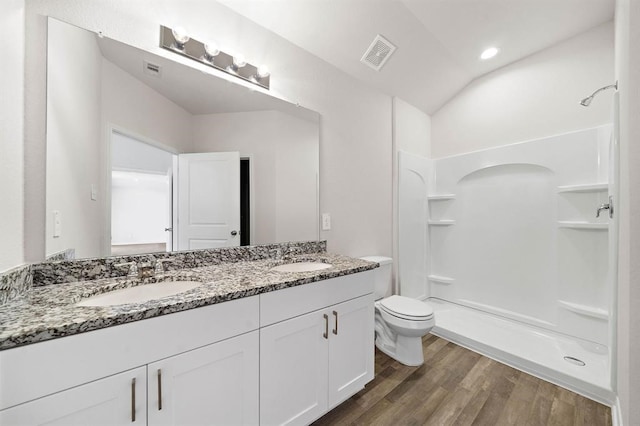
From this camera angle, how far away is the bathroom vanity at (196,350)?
2.19ft

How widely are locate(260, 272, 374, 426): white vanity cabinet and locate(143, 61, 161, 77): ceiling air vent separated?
135 cm

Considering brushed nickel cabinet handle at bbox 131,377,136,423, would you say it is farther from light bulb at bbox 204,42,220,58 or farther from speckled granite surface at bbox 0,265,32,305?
light bulb at bbox 204,42,220,58

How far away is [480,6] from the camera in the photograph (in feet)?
6.05

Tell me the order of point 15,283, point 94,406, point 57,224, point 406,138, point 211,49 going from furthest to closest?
point 406,138, point 211,49, point 57,224, point 15,283, point 94,406

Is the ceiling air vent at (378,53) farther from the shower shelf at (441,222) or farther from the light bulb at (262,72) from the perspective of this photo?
the shower shelf at (441,222)

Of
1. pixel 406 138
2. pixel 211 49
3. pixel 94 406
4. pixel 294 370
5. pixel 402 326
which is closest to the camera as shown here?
pixel 94 406

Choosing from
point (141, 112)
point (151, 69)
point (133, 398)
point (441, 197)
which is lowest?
point (133, 398)

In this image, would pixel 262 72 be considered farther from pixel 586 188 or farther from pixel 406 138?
pixel 586 188

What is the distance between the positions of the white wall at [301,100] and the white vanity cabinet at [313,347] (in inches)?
28.1

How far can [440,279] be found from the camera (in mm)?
2910

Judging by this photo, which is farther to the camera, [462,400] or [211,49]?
[462,400]

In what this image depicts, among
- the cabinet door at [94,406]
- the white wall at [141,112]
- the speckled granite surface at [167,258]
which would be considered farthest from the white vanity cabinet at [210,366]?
the white wall at [141,112]

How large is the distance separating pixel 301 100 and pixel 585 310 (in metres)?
2.91

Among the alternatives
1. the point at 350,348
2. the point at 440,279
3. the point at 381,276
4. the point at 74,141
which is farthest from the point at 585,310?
the point at 74,141
